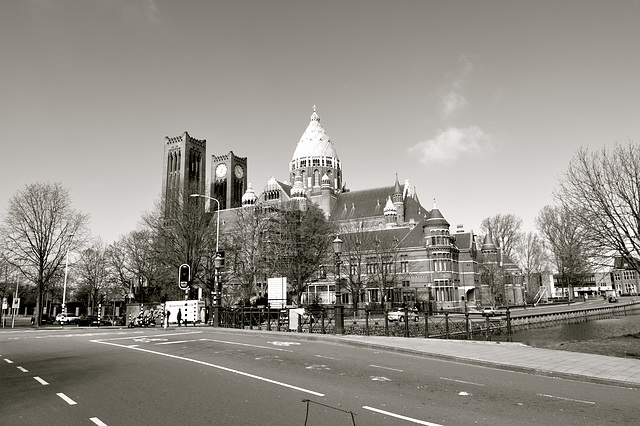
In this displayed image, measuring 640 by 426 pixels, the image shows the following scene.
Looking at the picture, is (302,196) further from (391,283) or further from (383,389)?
(383,389)

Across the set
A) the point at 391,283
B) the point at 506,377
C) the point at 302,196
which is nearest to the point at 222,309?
the point at 506,377

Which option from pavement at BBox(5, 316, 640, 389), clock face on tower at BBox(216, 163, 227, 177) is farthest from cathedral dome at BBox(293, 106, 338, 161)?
pavement at BBox(5, 316, 640, 389)

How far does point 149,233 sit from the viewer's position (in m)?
52.2

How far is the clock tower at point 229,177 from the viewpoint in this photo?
109 meters

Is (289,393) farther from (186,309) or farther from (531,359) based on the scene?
(186,309)

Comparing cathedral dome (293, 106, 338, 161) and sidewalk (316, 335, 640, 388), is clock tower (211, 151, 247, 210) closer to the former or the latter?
A: cathedral dome (293, 106, 338, 161)

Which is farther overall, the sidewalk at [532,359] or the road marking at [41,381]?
the sidewalk at [532,359]

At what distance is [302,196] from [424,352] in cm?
7808

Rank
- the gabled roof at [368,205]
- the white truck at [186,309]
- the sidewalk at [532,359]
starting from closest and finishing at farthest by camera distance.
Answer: the sidewalk at [532,359] → the white truck at [186,309] → the gabled roof at [368,205]

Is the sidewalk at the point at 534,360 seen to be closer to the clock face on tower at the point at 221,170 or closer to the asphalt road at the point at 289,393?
the asphalt road at the point at 289,393

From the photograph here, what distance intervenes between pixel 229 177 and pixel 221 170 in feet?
13.9

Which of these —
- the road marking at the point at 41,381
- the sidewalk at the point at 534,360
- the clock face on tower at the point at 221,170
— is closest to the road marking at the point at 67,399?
the road marking at the point at 41,381

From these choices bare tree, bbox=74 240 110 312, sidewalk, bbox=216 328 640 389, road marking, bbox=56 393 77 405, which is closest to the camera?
road marking, bbox=56 393 77 405

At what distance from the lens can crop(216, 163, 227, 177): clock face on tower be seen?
11238cm
